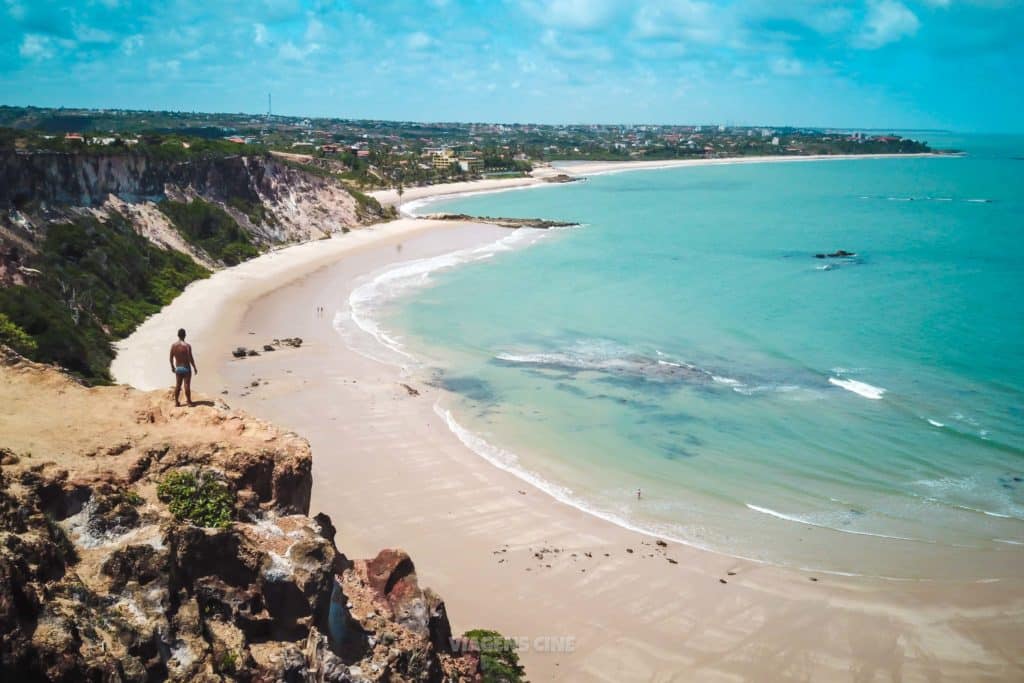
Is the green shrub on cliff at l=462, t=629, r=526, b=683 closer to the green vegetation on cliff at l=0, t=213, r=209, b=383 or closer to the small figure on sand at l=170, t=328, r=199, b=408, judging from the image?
the small figure on sand at l=170, t=328, r=199, b=408

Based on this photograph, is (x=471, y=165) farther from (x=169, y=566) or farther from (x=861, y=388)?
(x=169, y=566)

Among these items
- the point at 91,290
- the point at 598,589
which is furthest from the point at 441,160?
the point at 598,589

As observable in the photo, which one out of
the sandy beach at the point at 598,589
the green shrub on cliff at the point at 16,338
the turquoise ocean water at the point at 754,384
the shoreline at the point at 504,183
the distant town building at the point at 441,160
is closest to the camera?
the sandy beach at the point at 598,589

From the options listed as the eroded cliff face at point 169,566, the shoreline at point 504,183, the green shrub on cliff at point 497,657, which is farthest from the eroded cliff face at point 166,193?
Answer: the green shrub on cliff at point 497,657

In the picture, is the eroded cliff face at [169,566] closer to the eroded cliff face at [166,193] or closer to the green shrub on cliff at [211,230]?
the eroded cliff face at [166,193]

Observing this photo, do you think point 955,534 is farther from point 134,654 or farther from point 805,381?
point 134,654

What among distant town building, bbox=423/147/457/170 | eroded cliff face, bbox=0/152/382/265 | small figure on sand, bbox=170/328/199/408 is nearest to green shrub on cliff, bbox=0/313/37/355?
small figure on sand, bbox=170/328/199/408

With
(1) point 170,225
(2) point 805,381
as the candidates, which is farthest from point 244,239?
(2) point 805,381
